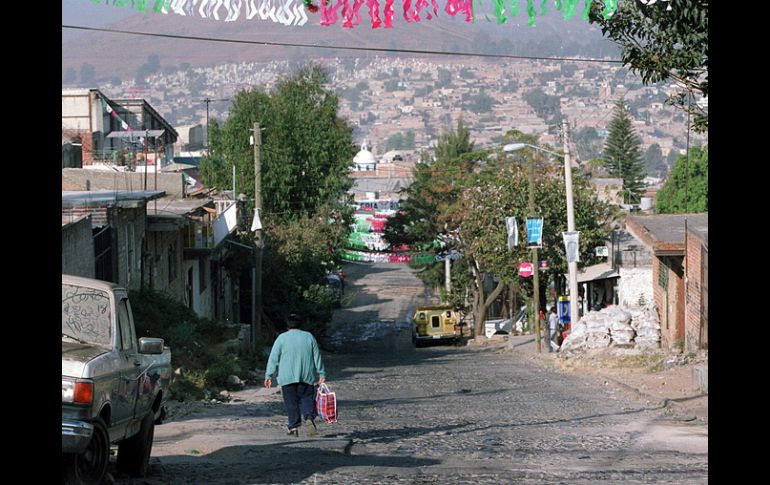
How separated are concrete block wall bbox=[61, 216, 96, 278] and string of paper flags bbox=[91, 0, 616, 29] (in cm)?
1435

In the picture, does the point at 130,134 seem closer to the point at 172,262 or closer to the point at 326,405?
the point at 172,262

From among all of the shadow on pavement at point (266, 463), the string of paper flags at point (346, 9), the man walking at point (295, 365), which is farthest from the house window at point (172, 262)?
the string of paper flags at point (346, 9)

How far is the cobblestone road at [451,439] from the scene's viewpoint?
10.1m

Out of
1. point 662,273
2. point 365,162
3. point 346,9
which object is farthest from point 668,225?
point 365,162

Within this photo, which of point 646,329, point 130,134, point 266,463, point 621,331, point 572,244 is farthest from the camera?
point 130,134

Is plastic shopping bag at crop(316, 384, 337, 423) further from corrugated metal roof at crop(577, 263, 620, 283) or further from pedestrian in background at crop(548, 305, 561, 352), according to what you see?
corrugated metal roof at crop(577, 263, 620, 283)

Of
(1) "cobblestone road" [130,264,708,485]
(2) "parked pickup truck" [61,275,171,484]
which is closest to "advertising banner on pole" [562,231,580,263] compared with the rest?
(1) "cobblestone road" [130,264,708,485]

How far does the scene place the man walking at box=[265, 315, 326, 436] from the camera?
13.0m

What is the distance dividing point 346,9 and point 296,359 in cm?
724

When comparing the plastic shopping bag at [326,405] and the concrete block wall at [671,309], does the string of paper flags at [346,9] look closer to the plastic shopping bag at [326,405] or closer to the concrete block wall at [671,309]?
the plastic shopping bag at [326,405]

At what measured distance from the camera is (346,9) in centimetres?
632

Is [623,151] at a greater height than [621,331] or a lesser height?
greater
